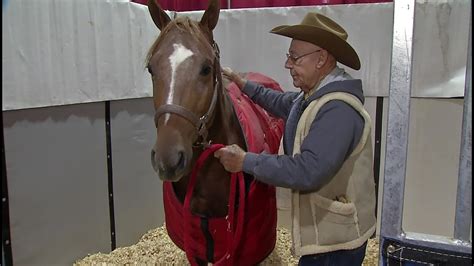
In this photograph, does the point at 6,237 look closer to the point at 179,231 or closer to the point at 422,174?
the point at 179,231

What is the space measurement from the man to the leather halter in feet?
0.27

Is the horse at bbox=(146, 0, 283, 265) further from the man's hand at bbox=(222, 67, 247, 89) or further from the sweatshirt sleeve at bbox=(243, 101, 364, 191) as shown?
the sweatshirt sleeve at bbox=(243, 101, 364, 191)

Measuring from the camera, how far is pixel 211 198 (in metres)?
1.20

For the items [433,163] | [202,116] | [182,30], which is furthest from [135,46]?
[433,163]

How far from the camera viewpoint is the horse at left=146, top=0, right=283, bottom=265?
934mm

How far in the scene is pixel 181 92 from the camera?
946mm

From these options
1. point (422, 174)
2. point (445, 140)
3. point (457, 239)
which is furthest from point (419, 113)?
point (457, 239)

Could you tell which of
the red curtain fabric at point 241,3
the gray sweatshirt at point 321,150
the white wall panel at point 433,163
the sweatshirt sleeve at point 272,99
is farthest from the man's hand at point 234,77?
the white wall panel at point 433,163

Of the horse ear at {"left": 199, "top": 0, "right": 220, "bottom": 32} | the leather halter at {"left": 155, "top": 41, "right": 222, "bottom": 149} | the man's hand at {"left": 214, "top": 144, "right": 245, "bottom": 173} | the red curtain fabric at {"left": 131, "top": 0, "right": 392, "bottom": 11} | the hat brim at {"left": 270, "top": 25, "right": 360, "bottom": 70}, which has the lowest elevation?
the man's hand at {"left": 214, "top": 144, "right": 245, "bottom": 173}

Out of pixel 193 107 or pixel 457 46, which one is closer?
pixel 193 107

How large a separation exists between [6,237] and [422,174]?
73.3 inches

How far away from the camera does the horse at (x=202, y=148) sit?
93 cm

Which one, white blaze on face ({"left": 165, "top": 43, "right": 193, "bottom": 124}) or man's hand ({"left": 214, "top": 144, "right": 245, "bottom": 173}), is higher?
white blaze on face ({"left": 165, "top": 43, "right": 193, "bottom": 124})

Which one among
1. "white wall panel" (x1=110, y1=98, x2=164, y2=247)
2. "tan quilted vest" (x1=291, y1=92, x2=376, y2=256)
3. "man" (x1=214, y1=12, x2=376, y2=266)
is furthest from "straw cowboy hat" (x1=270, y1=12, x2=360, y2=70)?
"white wall panel" (x1=110, y1=98, x2=164, y2=247)
